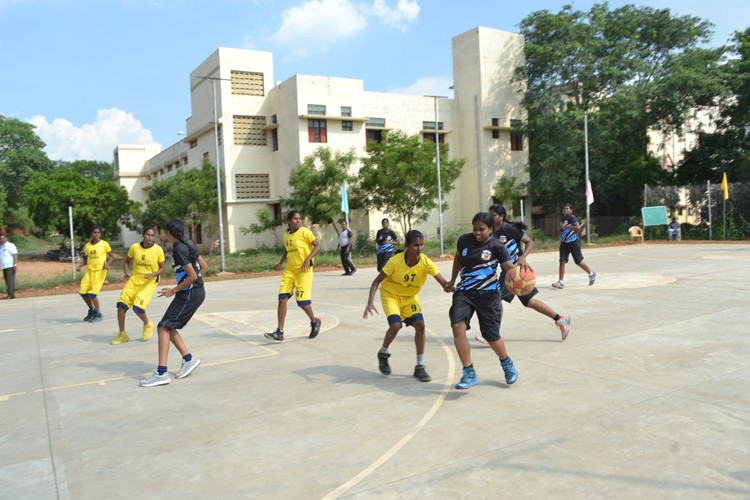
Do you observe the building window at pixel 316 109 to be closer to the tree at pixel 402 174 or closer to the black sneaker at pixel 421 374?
the tree at pixel 402 174

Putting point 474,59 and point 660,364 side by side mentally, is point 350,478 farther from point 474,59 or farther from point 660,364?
point 474,59

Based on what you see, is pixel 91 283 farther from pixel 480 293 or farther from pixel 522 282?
pixel 480 293

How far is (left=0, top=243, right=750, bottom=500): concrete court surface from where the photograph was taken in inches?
152

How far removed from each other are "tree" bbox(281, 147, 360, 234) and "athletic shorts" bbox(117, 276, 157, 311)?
23.1 m

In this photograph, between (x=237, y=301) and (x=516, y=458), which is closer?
(x=516, y=458)

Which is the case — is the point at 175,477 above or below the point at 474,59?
below

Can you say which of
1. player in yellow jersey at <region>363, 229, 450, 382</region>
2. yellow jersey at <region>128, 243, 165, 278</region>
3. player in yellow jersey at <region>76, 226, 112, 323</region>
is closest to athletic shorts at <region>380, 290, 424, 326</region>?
player in yellow jersey at <region>363, 229, 450, 382</region>

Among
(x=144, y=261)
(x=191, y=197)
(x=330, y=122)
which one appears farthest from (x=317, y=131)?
(x=144, y=261)

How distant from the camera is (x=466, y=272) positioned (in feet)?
19.4

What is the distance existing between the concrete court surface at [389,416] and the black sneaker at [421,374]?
106 millimetres

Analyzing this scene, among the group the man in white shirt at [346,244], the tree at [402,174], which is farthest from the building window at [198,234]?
the man in white shirt at [346,244]

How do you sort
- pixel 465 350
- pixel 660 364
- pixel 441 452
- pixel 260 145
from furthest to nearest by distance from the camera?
pixel 260 145 → pixel 660 364 → pixel 465 350 → pixel 441 452

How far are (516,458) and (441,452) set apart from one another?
54 cm

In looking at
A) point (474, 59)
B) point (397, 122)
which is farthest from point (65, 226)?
point (474, 59)
